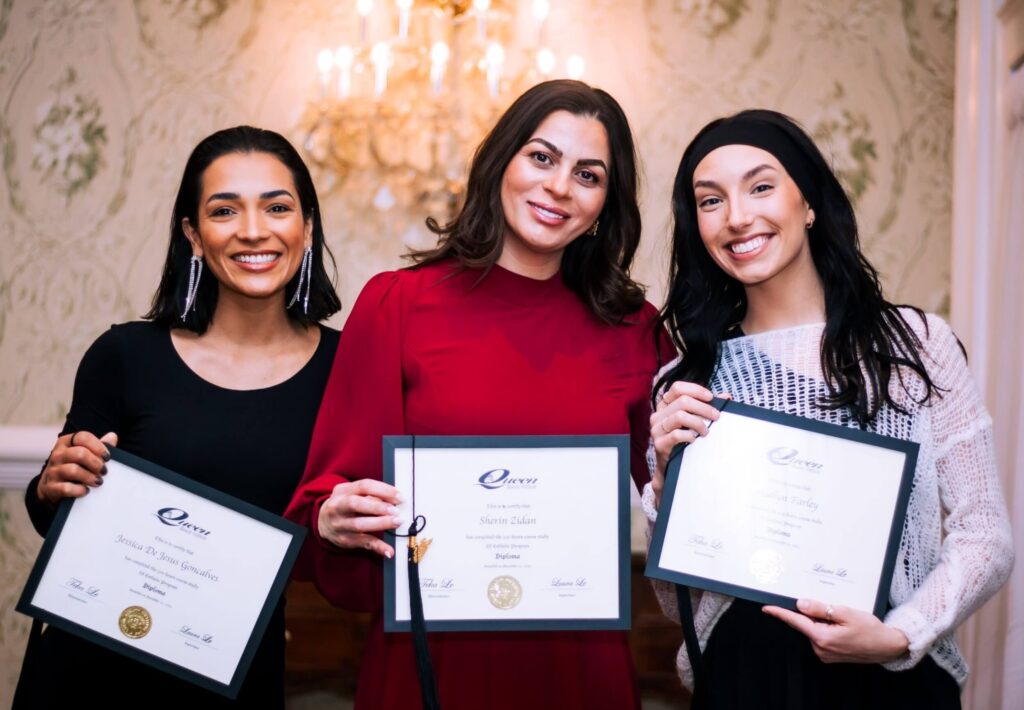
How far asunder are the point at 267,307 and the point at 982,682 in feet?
7.03

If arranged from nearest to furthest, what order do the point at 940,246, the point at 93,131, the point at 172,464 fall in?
the point at 172,464 → the point at 940,246 → the point at 93,131

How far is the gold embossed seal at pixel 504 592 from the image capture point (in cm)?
173

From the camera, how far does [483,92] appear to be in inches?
138

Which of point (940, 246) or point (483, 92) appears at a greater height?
point (483, 92)

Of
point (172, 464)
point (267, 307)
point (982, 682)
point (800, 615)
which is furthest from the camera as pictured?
point (982, 682)

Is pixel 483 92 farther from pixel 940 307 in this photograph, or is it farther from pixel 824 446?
pixel 824 446

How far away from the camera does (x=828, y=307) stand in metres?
1.90

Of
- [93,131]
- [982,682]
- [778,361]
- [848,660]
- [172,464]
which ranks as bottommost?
[982,682]

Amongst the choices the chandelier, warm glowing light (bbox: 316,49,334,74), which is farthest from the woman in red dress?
warm glowing light (bbox: 316,49,334,74)

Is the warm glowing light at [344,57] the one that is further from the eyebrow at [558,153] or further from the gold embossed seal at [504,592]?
the gold embossed seal at [504,592]

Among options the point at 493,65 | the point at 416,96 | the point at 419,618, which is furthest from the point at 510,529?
the point at 416,96

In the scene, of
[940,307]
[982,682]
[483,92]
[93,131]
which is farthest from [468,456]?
[93,131]

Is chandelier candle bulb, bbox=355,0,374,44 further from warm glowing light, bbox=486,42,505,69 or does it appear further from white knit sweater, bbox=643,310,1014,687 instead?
white knit sweater, bbox=643,310,1014,687

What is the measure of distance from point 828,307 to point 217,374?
1233mm
